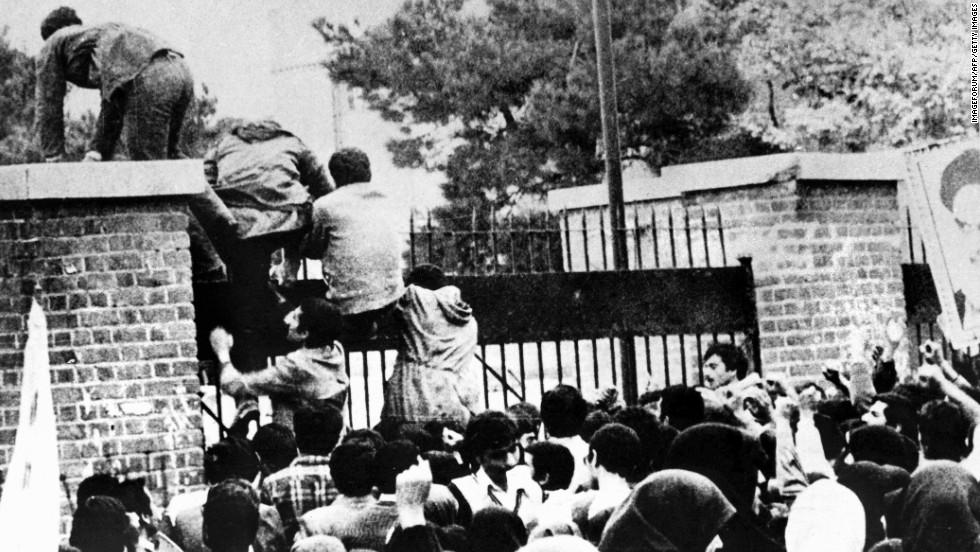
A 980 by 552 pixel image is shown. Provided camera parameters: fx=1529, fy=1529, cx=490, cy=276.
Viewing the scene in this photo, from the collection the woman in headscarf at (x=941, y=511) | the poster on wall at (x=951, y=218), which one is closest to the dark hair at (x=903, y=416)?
the woman in headscarf at (x=941, y=511)

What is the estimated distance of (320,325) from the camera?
6887 mm

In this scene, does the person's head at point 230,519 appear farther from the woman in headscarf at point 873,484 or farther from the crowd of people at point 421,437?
the woman in headscarf at point 873,484

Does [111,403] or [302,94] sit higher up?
[302,94]

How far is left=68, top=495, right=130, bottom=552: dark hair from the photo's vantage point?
411 centimetres

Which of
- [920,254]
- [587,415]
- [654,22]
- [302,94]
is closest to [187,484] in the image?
[587,415]

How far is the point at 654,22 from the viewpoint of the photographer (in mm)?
12750

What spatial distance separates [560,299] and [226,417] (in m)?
2.35

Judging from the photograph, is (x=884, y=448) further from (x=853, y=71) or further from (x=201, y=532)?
(x=853, y=71)

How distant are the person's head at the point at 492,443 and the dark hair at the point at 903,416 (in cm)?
155

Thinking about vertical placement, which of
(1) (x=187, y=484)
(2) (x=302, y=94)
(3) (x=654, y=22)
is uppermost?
(3) (x=654, y=22)

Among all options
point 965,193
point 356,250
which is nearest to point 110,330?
point 356,250


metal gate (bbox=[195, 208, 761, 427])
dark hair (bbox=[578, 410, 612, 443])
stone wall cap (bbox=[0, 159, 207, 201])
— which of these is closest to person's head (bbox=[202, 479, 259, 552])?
dark hair (bbox=[578, 410, 612, 443])

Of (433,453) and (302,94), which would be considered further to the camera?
(302,94)

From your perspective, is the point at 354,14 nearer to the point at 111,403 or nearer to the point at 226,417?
the point at 226,417
